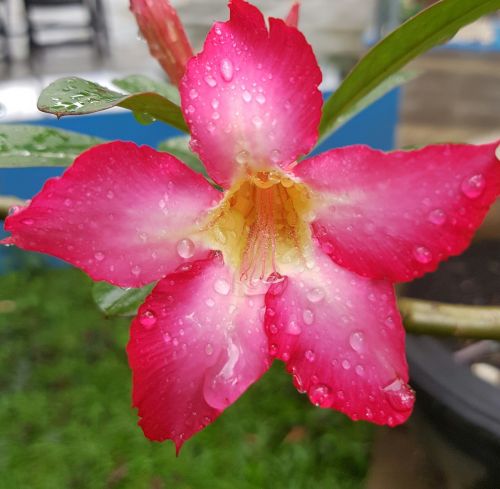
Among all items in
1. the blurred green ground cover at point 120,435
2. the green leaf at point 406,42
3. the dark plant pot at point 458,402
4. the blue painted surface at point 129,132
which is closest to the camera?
the green leaf at point 406,42

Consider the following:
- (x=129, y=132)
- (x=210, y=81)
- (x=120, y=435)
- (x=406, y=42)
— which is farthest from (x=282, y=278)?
(x=129, y=132)

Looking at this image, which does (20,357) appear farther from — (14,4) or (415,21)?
(14,4)

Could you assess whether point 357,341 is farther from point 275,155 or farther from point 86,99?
point 86,99

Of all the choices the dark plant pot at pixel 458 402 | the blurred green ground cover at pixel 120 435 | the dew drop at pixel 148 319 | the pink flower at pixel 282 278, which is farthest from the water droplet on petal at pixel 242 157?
the blurred green ground cover at pixel 120 435

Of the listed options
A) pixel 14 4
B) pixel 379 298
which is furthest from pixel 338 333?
pixel 14 4

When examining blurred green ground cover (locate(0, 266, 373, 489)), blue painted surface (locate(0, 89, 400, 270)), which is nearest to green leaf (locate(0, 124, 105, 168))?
blurred green ground cover (locate(0, 266, 373, 489))

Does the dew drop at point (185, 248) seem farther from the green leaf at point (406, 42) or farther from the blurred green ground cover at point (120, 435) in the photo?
the blurred green ground cover at point (120, 435)
